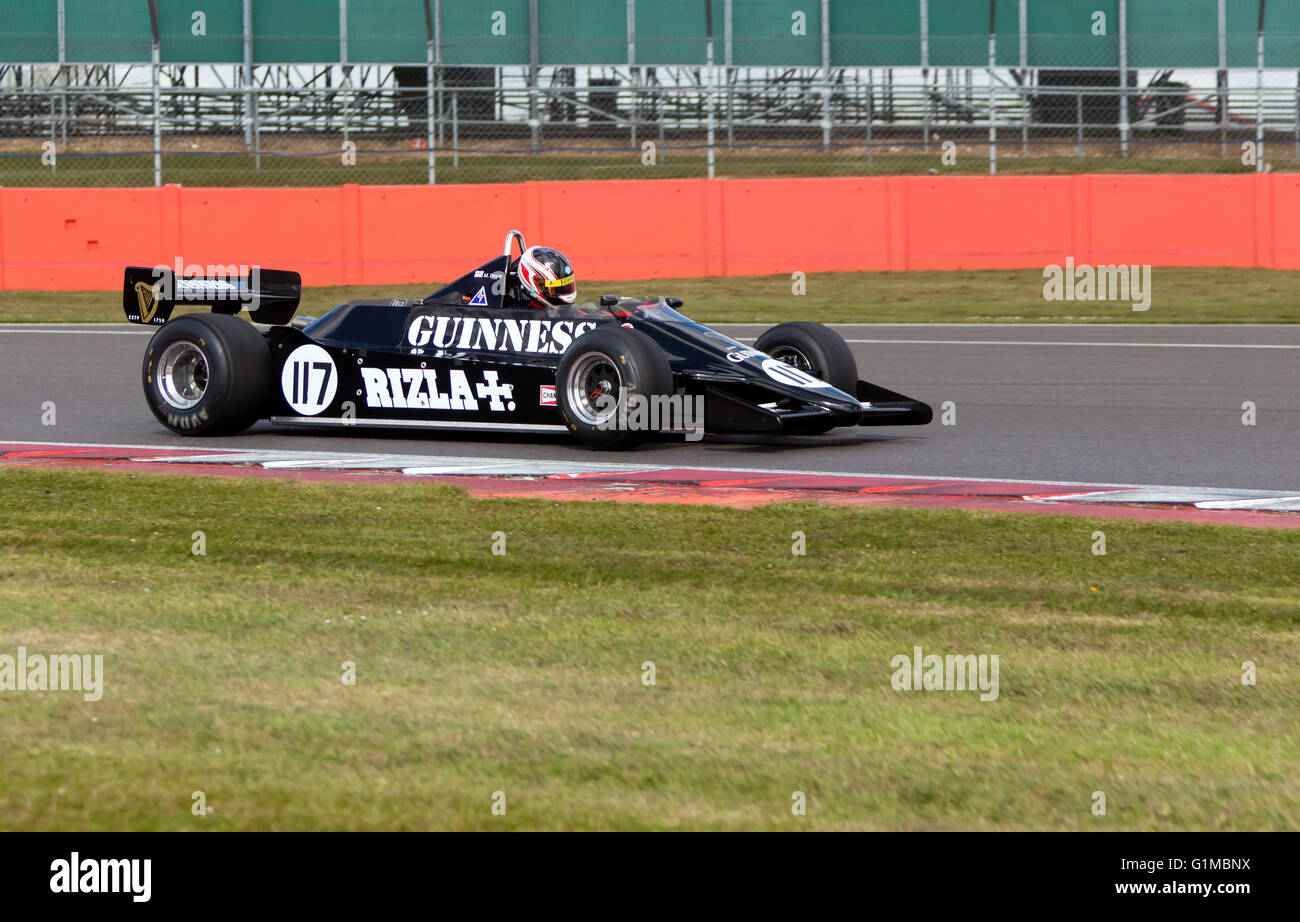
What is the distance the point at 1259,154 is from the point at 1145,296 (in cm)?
619

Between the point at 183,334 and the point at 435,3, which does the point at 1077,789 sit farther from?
the point at 435,3

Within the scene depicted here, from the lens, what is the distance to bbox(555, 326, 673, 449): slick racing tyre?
32.1 ft

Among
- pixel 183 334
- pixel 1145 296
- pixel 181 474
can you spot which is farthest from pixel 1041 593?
pixel 1145 296

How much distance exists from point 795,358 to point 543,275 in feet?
5.33

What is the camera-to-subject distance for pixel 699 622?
19.1 ft

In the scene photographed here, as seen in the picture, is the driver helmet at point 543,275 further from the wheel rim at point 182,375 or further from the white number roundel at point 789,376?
the wheel rim at point 182,375

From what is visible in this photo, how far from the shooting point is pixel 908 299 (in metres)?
21.9

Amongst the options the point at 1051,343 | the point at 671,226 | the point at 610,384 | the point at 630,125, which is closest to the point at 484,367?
the point at 610,384

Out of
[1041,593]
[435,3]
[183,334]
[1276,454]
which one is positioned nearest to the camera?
[1041,593]

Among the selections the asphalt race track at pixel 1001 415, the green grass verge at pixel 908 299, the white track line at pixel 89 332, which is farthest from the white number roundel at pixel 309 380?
the green grass verge at pixel 908 299

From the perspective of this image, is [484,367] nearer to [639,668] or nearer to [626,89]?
[639,668]

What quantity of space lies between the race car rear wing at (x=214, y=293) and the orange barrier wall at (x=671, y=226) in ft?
37.2

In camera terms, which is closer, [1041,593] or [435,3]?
[1041,593]
